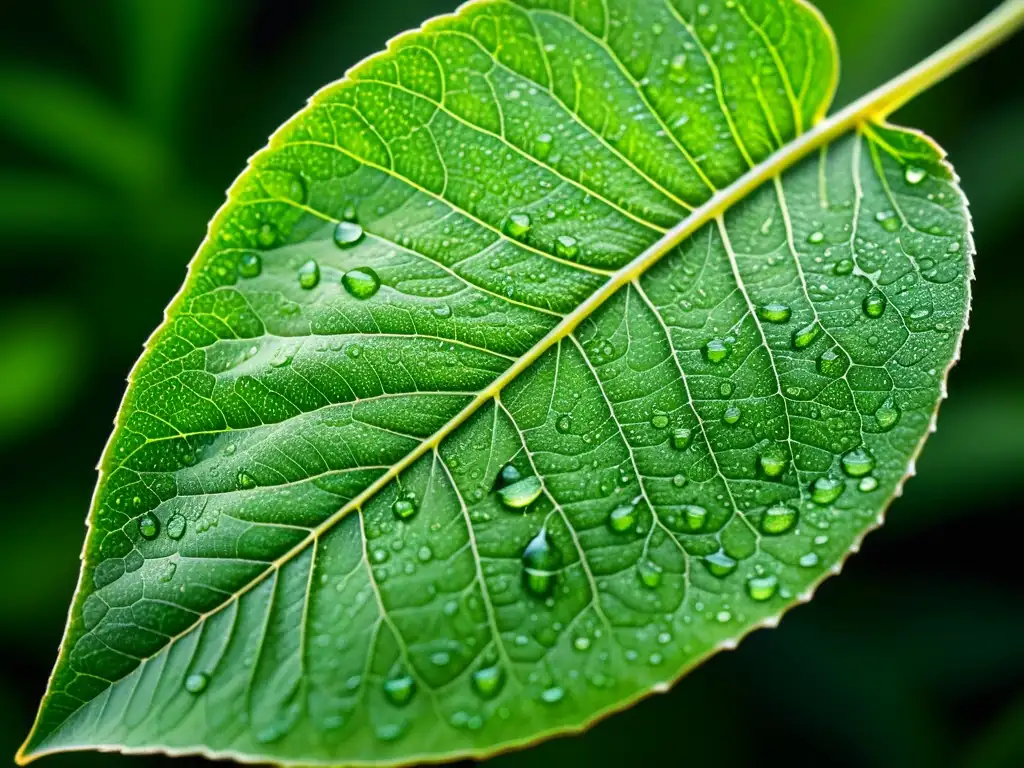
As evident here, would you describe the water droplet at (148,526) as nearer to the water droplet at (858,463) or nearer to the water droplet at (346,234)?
the water droplet at (346,234)

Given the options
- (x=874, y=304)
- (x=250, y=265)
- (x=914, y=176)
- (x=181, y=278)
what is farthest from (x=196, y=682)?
(x=181, y=278)

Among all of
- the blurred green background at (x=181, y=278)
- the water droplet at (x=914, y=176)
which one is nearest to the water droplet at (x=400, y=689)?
the water droplet at (x=914, y=176)

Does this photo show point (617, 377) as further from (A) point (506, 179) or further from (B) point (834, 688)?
Result: (B) point (834, 688)

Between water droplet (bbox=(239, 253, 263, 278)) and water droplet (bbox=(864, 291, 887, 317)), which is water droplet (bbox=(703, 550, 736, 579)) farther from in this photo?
water droplet (bbox=(239, 253, 263, 278))

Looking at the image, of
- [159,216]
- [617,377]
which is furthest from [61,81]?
[617,377]

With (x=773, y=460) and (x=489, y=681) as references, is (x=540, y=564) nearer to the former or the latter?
(x=489, y=681)
